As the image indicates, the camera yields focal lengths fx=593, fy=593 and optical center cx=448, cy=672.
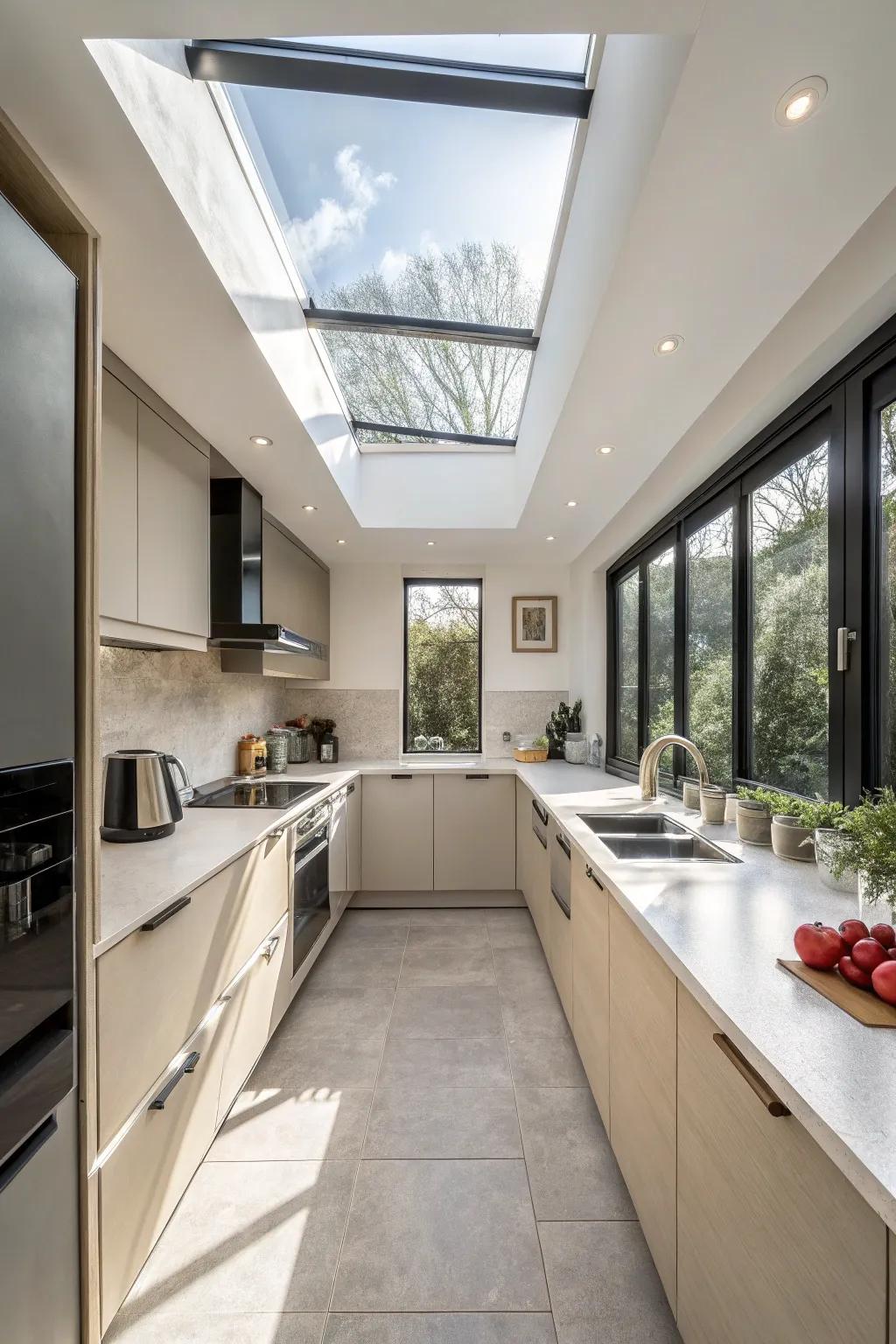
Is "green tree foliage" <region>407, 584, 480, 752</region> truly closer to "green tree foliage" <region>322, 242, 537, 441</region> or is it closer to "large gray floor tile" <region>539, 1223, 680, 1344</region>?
"green tree foliage" <region>322, 242, 537, 441</region>

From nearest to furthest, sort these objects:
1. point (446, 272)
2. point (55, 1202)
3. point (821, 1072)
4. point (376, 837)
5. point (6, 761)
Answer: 1. point (821, 1072)
2. point (6, 761)
3. point (55, 1202)
4. point (446, 272)
5. point (376, 837)

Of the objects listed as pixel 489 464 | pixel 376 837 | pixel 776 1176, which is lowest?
pixel 376 837

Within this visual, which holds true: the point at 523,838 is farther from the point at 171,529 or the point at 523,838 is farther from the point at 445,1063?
the point at 171,529

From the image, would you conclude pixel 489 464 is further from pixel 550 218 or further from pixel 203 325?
pixel 203 325

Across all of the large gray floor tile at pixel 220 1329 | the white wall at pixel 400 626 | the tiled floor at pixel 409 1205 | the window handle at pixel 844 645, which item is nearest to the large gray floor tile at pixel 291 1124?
the tiled floor at pixel 409 1205

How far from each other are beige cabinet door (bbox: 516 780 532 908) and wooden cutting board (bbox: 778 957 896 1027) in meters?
2.34

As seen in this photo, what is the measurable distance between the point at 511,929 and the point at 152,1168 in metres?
2.38

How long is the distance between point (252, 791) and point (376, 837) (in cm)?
123

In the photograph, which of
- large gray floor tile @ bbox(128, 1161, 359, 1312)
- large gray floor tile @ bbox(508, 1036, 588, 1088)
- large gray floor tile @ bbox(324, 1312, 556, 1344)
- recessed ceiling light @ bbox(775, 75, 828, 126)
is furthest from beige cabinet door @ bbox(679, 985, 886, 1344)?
recessed ceiling light @ bbox(775, 75, 828, 126)

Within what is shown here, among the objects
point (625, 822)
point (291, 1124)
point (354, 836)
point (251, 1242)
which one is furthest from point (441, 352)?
point (251, 1242)

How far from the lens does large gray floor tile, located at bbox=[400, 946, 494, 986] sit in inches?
111

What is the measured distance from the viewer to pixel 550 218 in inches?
71.2

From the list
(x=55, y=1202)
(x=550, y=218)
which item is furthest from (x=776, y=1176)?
(x=550, y=218)

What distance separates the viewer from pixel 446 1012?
2.52 meters
